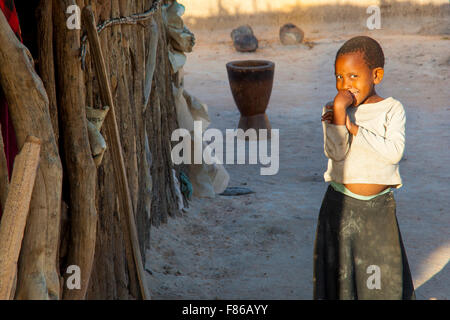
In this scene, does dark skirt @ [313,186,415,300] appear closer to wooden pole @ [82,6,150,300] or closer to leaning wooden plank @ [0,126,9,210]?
wooden pole @ [82,6,150,300]

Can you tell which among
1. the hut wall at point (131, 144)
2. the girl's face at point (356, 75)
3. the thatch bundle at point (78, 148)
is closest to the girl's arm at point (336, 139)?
the girl's face at point (356, 75)

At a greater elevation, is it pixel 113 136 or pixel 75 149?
pixel 113 136

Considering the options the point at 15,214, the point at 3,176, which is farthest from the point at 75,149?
the point at 15,214

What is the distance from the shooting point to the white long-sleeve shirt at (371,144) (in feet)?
8.59

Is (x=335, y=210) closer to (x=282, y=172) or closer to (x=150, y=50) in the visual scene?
(x=150, y=50)

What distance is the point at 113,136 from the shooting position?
3025 millimetres

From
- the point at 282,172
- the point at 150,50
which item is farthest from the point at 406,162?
the point at 150,50

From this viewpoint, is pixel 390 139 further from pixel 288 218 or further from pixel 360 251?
pixel 288 218

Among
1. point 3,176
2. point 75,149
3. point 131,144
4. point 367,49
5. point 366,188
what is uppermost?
point 367,49

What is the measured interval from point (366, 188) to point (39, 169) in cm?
143

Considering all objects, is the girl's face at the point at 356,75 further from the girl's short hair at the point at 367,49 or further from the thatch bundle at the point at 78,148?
the thatch bundle at the point at 78,148

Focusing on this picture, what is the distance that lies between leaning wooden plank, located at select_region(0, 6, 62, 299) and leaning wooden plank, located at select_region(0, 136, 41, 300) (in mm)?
135

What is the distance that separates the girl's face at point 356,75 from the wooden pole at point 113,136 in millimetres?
1092

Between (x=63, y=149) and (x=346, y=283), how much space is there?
4.74ft
